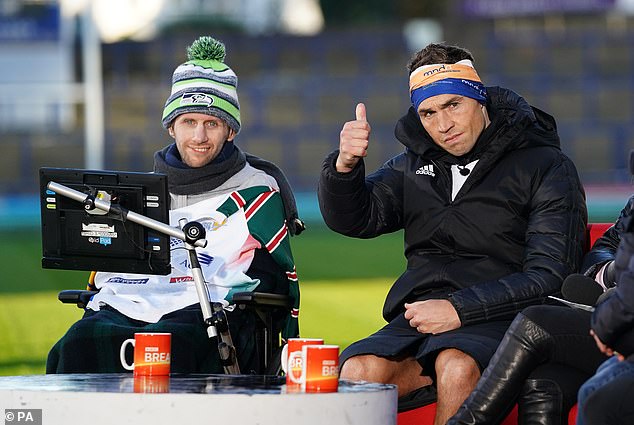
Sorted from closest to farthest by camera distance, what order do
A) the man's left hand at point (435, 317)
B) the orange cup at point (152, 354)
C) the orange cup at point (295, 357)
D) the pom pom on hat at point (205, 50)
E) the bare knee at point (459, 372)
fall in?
the orange cup at point (295, 357) → the orange cup at point (152, 354) → the bare knee at point (459, 372) → the man's left hand at point (435, 317) → the pom pom on hat at point (205, 50)

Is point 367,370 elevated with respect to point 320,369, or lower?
lower

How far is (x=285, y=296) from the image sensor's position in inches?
223

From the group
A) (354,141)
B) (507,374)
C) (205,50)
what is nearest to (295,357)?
(507,374)

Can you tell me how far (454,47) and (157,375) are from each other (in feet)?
6.07

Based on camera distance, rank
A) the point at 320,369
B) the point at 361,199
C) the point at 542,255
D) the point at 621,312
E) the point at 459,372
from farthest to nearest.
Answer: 1. the point at 361,199
2. the point at 542,255
3. the point at 459,372
4. the point at 320,369
5. the point at 621,312

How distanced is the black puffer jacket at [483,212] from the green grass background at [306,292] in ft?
11.8

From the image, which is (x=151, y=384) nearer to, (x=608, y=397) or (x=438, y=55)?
(x=608, y=397)

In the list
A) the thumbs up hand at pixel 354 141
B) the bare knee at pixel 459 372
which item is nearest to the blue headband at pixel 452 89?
the thumbs up hand at pixel 354 141

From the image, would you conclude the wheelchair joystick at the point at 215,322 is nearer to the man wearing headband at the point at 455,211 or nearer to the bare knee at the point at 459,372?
the man wearing headband at the point at 455,211

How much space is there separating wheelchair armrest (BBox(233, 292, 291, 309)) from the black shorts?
1.73ft

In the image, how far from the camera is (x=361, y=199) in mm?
5430

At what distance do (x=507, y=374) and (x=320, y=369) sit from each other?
0.64 m

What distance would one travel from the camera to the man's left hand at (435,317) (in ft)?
16.3

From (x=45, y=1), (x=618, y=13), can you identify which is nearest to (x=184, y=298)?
(x=45, y=1)
